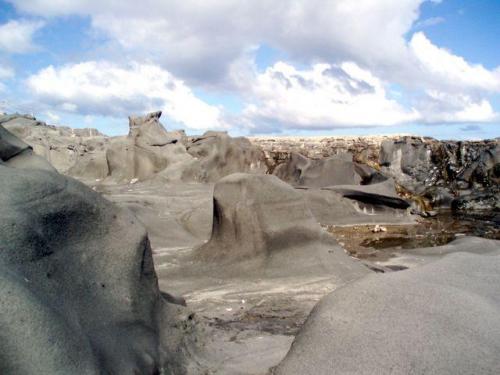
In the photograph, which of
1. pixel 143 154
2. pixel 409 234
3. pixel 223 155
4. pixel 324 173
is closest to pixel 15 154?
pixel 409 234

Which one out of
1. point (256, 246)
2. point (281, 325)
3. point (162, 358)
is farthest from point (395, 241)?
point (162, 358)

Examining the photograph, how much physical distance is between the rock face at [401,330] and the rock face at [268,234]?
299 centimetres

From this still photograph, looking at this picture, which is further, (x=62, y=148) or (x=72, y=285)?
(x=62, y=148)

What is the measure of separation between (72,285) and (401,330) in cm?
170

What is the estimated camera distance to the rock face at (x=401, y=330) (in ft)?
8.81

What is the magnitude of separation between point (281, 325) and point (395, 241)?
714 cm

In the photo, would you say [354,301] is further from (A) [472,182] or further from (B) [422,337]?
(A) [472,182]

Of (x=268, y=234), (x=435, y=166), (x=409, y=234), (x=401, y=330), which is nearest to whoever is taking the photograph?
(x=401, y=330)

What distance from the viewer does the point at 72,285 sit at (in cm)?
259

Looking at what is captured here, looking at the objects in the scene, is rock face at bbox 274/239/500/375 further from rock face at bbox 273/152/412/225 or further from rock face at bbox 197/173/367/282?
rock face at bbox 273/152/412/225

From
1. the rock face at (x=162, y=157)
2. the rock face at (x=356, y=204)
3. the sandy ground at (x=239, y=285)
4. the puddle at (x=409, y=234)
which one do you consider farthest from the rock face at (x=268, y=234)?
the rock face at (x=162, y=157)

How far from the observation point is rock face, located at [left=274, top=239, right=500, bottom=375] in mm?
2686

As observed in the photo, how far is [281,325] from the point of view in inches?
181

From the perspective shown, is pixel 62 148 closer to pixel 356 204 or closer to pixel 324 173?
pixel 324 173
